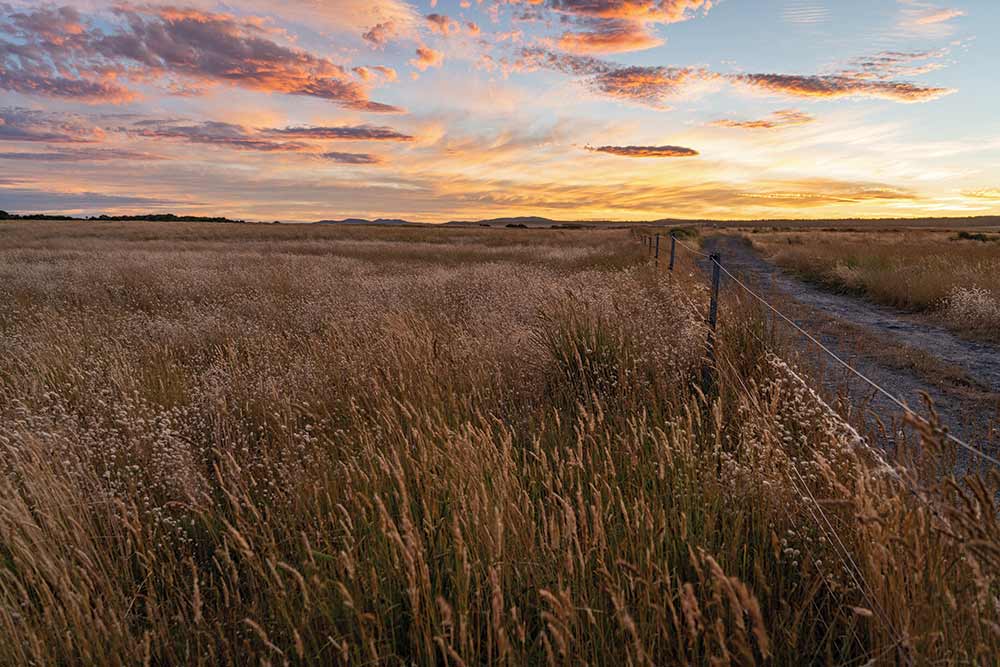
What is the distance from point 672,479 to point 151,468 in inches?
131

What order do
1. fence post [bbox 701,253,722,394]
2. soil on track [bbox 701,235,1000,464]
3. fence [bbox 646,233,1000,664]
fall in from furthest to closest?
1. soil on track [bbox 701,235,1000,464]
2. fence post [bbox 701,253,722,394]
3. fence [bbox 646,233,1000,664]

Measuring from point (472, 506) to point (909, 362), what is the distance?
24.8ft

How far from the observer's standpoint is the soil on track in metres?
5.51

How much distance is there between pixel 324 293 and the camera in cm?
1217

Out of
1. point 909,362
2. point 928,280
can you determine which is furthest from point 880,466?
point 928,280

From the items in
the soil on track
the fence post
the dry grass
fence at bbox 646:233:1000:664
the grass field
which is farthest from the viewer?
the dry grass

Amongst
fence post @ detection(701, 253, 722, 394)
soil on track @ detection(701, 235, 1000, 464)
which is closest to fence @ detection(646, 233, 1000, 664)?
fence post @ detection(701, 253, 722, 394)

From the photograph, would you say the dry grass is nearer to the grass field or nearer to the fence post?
the grass field

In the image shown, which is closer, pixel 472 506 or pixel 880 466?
pixel 472 506

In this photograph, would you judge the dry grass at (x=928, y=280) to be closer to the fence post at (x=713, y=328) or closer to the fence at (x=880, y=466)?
the fence post at (x=713, y=328)

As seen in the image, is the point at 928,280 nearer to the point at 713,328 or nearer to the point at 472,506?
the point at 713,328

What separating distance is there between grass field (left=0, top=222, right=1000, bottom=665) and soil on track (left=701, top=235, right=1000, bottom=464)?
1426mm

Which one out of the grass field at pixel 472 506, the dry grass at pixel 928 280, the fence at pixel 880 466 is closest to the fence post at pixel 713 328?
the fence at pixel 880 466

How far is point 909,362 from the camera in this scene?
7.47m
